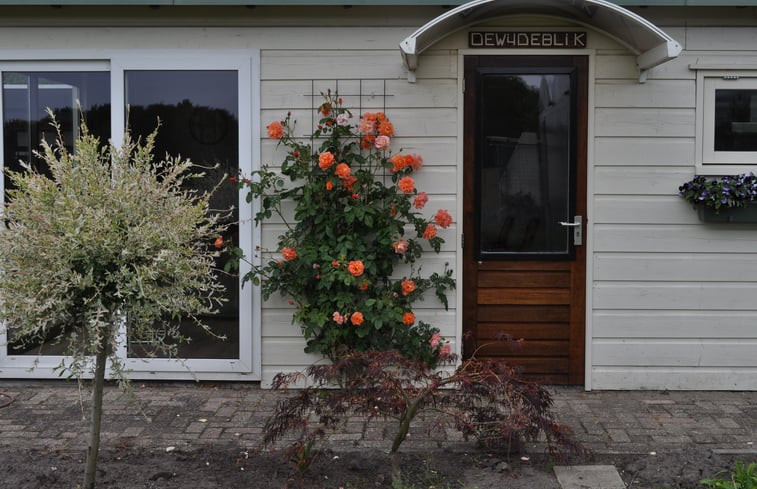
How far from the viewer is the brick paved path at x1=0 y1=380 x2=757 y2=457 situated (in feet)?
14.8

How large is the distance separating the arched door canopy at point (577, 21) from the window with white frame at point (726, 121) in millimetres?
525

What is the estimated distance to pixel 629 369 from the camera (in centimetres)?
558

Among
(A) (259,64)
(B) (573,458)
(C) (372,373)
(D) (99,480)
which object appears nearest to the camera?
(C) (372,373)

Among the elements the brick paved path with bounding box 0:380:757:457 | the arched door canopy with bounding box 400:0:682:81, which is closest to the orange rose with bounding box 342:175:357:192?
the arched door canopy with bounding box 400:0:682:81

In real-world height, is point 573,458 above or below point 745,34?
below

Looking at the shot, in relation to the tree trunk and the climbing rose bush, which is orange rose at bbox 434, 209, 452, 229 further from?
the tree trunk

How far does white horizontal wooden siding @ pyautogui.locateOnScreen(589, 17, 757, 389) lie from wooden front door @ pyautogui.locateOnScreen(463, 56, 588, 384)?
16 centimetres

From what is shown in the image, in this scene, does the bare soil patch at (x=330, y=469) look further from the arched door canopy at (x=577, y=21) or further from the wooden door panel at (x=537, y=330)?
the arched door canopy at (x=577, y=21)

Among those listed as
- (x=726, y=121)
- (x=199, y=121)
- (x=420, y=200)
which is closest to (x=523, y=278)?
(x=420, y=200)

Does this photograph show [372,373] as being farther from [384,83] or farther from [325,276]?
[384,83]

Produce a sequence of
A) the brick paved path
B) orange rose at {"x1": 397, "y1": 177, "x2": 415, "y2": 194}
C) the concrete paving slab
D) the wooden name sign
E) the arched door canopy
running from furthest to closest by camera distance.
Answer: the wooden name sign
orange rose at {"x1": 397, "y1": 177, "x2": 415, "y2": 194}
the arched door canopy
the brick paved path
the concrete paving slab

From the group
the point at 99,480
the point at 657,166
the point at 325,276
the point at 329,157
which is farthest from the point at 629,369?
the point at 99,480

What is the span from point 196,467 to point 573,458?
2.08m

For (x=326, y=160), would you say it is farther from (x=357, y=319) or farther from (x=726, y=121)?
(x=726, y=121)
